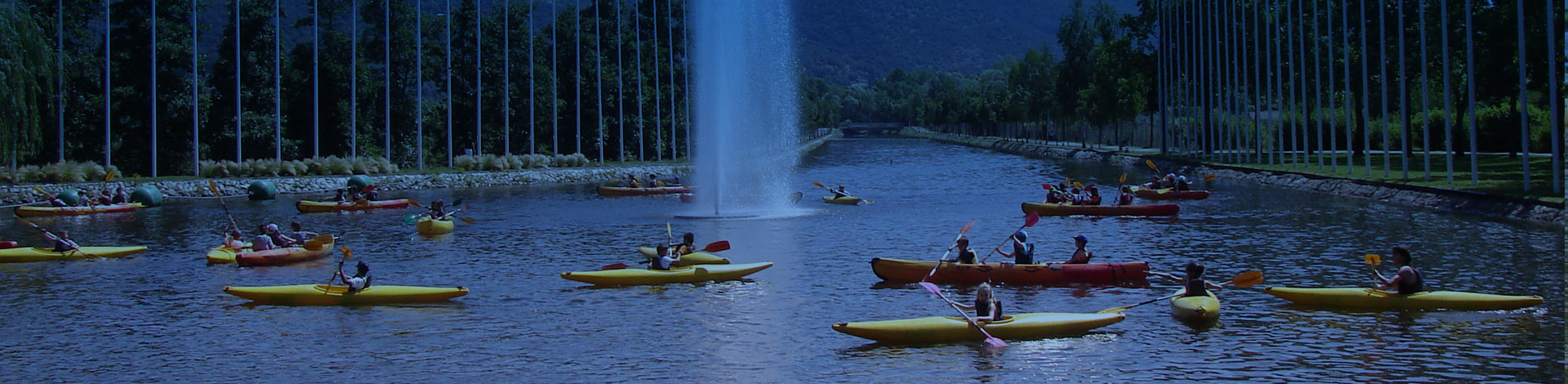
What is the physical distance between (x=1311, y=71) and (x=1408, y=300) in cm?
6300

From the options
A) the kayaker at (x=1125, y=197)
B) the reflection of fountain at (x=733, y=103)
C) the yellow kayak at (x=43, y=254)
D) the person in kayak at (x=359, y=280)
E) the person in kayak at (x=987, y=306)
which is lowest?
the person in kayak at (x=987, y=306)

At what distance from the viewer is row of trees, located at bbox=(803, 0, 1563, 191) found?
4684cm

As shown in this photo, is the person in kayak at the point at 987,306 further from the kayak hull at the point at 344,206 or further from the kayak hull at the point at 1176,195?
the kayak hull at the point at 344,206

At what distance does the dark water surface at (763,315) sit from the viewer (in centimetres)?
1839

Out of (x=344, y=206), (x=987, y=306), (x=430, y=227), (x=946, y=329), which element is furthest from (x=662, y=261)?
(x=344, y=206)

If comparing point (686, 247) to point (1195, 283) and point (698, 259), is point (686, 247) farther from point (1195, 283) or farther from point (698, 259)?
point (1195, 283)

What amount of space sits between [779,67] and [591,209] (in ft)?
42.9

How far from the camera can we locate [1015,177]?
7819cm

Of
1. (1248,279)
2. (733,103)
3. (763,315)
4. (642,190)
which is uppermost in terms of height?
(733,103)

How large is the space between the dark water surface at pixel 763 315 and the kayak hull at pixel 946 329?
0.59 ft

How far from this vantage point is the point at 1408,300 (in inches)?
877

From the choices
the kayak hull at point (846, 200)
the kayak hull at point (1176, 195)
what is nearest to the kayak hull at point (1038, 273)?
the kayak hull at point (846, 200)

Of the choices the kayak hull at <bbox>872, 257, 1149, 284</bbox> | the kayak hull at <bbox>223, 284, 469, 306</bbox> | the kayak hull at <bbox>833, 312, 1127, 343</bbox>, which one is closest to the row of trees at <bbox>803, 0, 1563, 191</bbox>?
the kayak hull at <bbox>872, 257, 1149, 284</bbox>

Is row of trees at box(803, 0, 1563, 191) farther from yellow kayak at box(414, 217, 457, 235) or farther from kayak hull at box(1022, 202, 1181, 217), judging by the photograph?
yellow kayak at box(414, 217, 457, 235)
